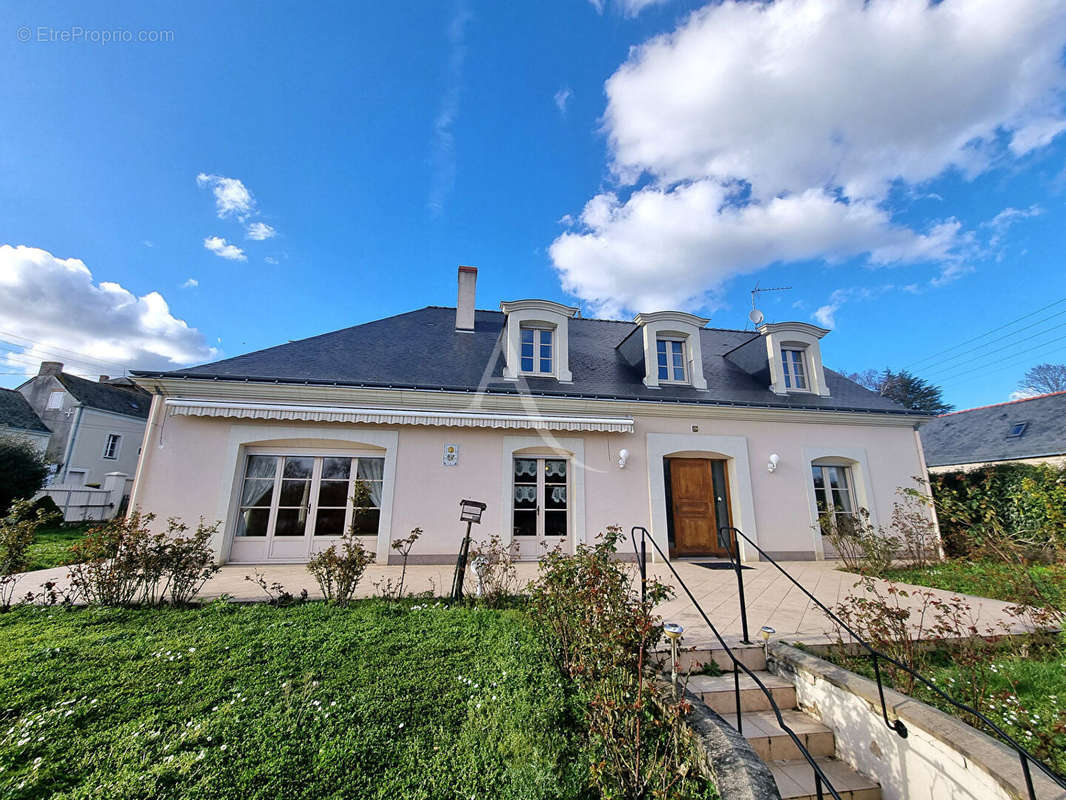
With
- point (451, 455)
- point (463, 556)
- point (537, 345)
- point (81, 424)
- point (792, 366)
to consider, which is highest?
point (537, 345)

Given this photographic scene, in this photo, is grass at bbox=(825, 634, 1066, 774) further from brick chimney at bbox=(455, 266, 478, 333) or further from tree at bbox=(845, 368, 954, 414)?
tree at bbox=(845, 368, 954, 414)

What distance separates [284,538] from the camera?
9422 mm

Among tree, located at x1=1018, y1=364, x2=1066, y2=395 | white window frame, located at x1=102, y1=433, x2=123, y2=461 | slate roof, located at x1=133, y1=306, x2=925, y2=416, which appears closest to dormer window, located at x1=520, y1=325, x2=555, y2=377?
slate roof, located at x1=133, y1=306, x2=925, y2=416

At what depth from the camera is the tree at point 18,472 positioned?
16328 millimetres

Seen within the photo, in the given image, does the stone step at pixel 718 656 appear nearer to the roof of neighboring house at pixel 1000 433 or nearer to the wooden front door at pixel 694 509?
the wooden front door at pixel 694 509

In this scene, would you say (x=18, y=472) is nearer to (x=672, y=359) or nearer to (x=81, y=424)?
(x=81, y=424)

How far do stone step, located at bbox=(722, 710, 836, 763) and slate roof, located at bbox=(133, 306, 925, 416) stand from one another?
736cm

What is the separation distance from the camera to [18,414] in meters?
24.4

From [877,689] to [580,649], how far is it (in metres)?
2.53

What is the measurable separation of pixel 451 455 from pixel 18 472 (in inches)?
815

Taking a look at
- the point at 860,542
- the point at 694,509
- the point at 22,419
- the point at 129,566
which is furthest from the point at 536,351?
the point at 22,419

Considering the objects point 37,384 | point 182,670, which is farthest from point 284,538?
point 37,384

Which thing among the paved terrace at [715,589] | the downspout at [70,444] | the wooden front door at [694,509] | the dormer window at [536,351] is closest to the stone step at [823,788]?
the paved terrace at [715,589]

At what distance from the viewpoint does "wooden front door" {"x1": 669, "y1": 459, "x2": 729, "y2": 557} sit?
10836mm
